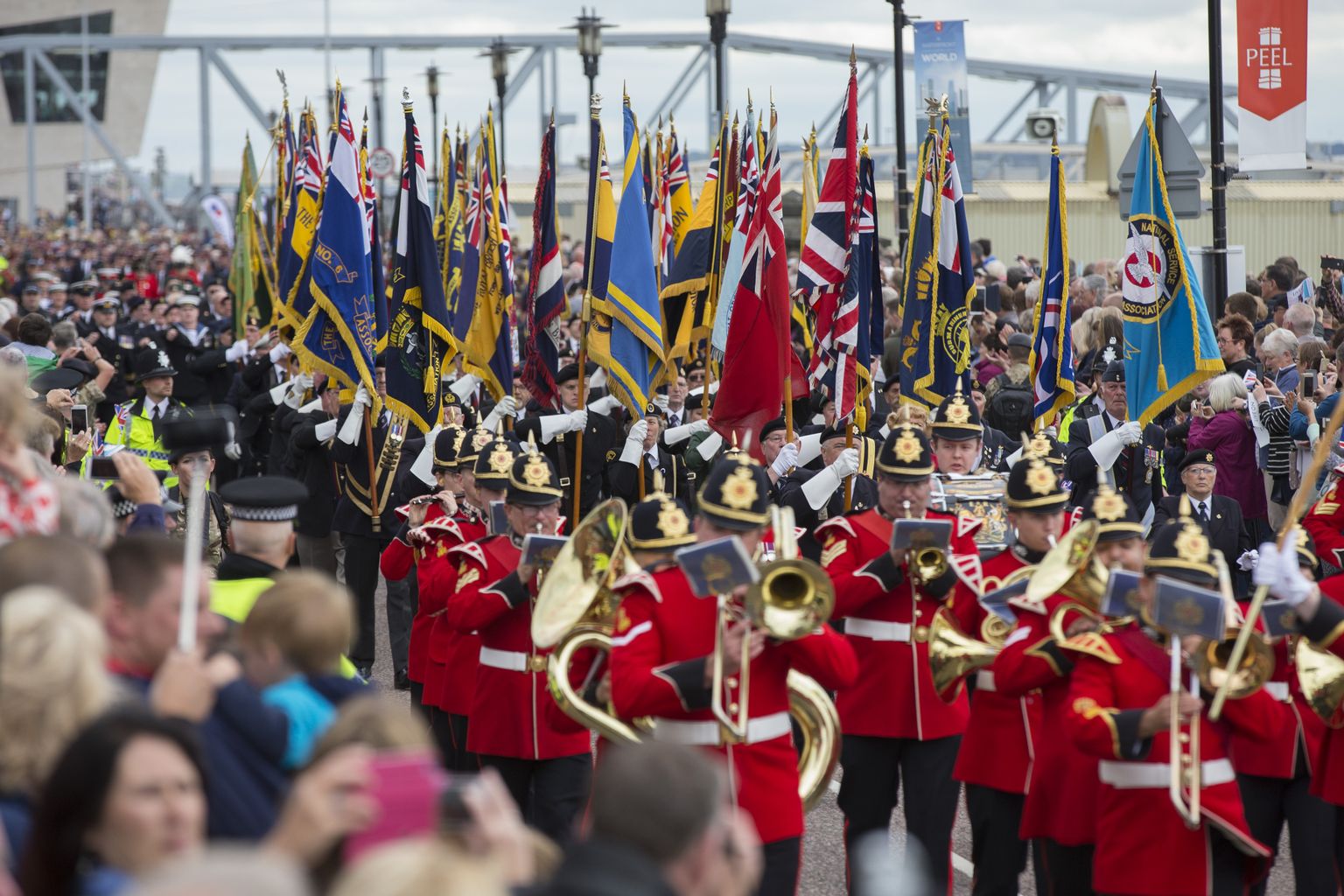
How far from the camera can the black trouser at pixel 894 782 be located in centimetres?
743

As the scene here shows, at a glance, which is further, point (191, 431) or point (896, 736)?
point (896, 736)

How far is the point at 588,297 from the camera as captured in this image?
38.6ft

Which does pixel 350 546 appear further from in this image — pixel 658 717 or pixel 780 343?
pixel 658 717

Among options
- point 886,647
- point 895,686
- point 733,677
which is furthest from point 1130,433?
point 733,677

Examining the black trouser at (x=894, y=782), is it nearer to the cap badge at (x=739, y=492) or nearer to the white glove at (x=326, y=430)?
the cap badge at (x=739, y=492)

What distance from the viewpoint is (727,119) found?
1363 centimetres

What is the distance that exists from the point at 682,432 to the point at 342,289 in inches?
94.8

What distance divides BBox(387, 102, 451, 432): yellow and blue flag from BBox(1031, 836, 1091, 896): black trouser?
248 inches

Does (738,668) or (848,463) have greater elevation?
(848,463)

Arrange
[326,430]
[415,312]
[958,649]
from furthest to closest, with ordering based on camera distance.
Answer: [326,430], [415,312], [958,649]

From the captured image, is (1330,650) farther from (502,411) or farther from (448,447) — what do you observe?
(502,411)

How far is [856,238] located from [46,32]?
256 ft

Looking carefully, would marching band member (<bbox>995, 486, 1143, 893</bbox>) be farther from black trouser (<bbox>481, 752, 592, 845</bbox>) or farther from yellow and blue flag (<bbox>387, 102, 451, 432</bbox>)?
yellow and blue flag (<bbox>387, 102, 451, 432</bbox>)

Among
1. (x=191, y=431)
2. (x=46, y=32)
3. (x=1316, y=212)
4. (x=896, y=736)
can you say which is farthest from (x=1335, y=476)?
(x=46, y=32)
